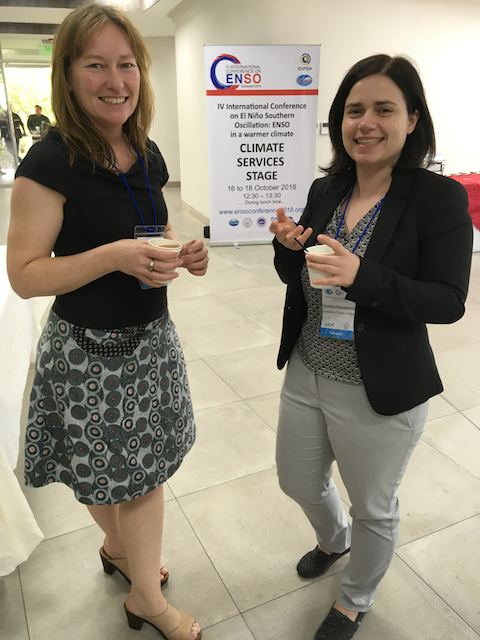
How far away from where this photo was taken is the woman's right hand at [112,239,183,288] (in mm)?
1043

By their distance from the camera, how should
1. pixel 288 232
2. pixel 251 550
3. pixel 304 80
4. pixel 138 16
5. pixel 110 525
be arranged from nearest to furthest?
pixel 288 232
pixel 110 525
pixel 251 550
pixel 304 80
pixel 138 16

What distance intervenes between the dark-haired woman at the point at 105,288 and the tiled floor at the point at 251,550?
243mm

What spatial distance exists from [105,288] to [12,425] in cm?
104

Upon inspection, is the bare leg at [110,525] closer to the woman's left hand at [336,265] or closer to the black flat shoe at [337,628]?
the black flat shoe at [337,628]

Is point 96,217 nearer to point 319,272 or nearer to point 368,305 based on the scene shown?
point 319,272

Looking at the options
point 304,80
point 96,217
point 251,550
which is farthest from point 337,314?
point 304,80

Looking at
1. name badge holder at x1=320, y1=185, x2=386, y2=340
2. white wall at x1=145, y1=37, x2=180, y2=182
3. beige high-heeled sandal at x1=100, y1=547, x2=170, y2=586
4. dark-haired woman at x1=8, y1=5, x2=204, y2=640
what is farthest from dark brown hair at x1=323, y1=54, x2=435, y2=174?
white wall at x1=145, y1=37, x2=180, y2=182

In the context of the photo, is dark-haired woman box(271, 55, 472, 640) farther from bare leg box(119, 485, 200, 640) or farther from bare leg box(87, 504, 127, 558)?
bare leg box(87, 504, 127, 558)

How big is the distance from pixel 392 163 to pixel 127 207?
2.27 ft

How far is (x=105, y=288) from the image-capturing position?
1.18 metres

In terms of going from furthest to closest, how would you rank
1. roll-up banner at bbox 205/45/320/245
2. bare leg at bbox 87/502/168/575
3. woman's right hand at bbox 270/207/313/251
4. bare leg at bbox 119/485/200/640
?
roll-up banner at bbox 205/45/320/245, bare leg at bbox 87/502/168/575, bare leg at bbox 119/485/200/640, woman's right hand at bbox 270/207/313/251

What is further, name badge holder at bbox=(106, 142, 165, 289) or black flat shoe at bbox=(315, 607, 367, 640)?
black flat shoe at bbox=(315, 607, 367, 640)

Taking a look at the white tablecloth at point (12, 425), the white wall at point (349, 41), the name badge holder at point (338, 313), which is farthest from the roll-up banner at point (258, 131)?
the name badge holder at point (338, 313)

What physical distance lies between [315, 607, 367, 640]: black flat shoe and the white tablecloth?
956mm
